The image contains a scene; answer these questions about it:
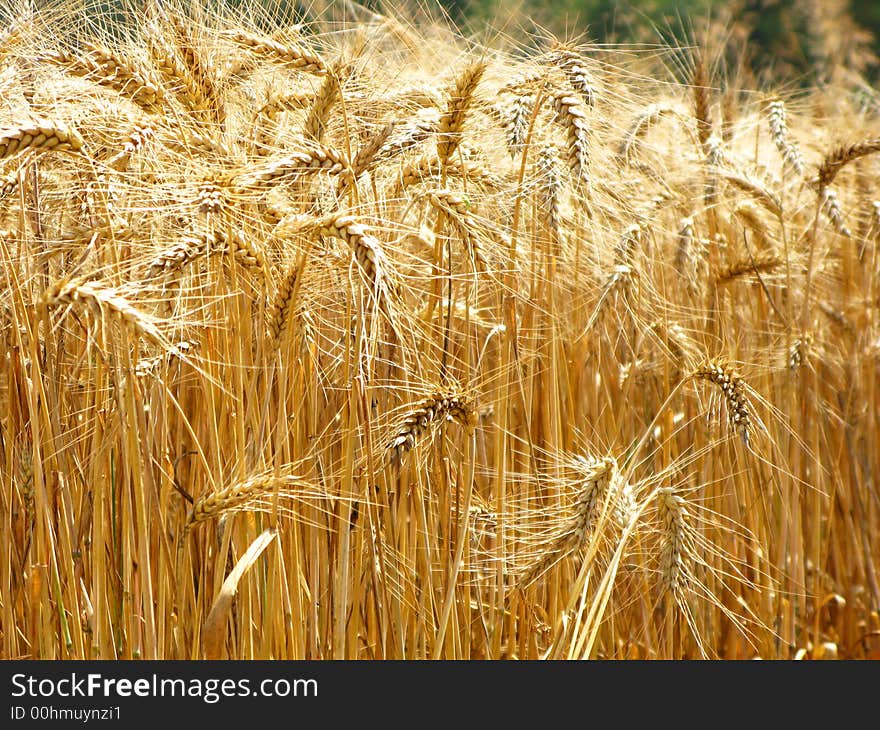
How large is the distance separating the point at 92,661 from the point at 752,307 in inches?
84.5

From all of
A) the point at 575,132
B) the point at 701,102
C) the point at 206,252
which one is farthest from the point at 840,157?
the point at 206,252

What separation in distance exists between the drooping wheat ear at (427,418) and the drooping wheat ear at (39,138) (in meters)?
0.66

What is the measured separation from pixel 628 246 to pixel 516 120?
0.43 metres

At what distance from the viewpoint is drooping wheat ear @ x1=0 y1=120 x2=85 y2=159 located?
1396 millimetres

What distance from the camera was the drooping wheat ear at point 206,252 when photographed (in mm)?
1466

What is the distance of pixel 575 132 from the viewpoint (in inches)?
73.4

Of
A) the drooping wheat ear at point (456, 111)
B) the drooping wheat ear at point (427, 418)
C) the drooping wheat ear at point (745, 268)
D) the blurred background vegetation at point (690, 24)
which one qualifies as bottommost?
the drooping wheat ear at point (427, 418)

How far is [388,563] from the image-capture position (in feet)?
5.84

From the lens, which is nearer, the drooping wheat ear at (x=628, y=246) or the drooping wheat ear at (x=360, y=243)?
the drooping wheat ear at (x=360, y=243)

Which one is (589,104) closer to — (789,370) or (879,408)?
(789,370)

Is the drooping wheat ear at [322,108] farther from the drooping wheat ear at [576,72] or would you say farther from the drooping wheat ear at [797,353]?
the drooping wheat ear at [797,353]

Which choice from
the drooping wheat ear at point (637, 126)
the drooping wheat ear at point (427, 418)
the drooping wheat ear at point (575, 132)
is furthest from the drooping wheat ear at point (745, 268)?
the drooping wheat ear at point (427, 418)

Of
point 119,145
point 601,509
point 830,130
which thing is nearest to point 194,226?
point 119,145

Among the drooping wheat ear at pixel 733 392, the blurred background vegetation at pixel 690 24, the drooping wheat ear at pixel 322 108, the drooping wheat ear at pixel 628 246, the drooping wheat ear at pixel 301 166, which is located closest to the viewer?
the drooping wheat ear at pixel 301 166
